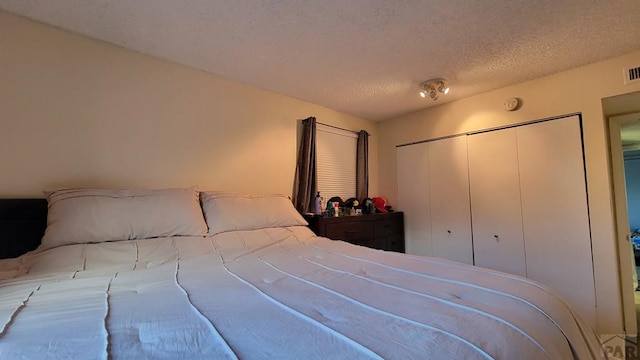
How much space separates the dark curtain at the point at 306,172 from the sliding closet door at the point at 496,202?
1796 millimetres

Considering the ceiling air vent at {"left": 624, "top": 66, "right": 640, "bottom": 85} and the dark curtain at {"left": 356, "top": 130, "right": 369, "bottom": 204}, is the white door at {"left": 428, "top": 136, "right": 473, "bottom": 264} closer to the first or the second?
the dark curtain at {"left": 356, "top": 130, "right": 369, "bottom": 204}

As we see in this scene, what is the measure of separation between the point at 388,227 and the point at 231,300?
110 inches

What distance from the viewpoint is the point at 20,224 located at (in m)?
1.52

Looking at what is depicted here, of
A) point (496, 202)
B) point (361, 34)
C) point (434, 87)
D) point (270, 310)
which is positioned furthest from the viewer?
point (496, 202)

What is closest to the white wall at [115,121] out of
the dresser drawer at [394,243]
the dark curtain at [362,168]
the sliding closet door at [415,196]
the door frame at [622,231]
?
the dark curtain at [362,168]

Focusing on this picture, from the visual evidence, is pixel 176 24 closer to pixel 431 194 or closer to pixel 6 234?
pixel 6 234

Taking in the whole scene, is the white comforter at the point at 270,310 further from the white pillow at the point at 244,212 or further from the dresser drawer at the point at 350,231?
the dresser drawer at the point at 350,231

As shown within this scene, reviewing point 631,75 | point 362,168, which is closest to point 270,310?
point 362,168

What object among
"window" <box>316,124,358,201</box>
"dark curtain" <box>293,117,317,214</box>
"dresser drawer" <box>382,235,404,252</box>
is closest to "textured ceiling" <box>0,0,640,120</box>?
"dark curtain" <box>293,117,317,214</box>

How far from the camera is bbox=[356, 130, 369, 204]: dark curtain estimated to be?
3.67 metres

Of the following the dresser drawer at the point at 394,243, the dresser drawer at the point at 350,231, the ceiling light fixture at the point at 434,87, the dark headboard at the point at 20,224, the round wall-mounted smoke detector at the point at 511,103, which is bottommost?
the dresser drawer at the point at 394,243

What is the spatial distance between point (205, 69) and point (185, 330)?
2.27 meters

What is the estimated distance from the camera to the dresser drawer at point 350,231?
2.78m

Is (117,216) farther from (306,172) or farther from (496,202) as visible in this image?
(496,202)
